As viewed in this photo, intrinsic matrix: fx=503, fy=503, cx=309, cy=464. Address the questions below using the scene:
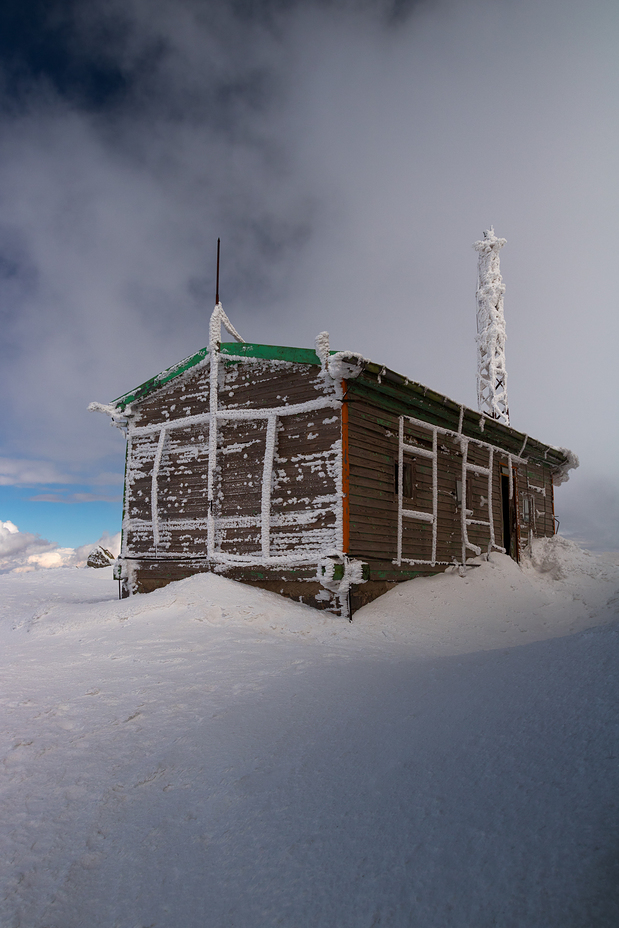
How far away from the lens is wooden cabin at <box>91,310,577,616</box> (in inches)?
403

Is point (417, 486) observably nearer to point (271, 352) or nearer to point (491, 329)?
point (271, 352)

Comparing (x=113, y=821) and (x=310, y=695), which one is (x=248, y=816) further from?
(x=310, y=695)

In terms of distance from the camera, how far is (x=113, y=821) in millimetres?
3316

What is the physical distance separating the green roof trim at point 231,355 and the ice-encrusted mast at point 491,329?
12.2 m

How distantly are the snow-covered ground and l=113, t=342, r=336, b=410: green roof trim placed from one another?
243 inches

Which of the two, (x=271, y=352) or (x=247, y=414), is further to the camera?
(x=247, y=414)

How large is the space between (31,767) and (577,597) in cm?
1254

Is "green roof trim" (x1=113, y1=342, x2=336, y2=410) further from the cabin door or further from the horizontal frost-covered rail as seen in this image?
the cabin door

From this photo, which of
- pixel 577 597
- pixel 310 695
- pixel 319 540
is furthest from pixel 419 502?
pixel 310 695

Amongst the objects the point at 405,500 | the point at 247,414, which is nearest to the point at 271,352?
the point at 247,414

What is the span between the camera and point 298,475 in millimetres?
10727

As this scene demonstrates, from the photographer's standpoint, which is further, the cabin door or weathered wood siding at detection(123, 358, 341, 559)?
the cabin door

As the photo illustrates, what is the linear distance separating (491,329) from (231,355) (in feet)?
44.1

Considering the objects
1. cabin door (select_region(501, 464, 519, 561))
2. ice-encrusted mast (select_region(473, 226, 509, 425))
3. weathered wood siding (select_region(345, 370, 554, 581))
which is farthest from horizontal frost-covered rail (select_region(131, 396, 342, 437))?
ice-encrusted mast (select_region(473, 226, 509, 425))
